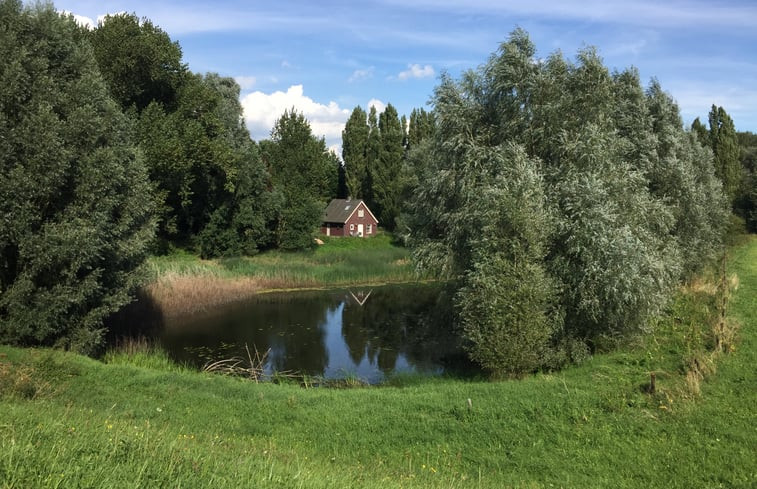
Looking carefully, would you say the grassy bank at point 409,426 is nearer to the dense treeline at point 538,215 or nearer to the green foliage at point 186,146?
the dense treeline at point 538,215

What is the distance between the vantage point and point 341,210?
202 feet

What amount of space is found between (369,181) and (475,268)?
5220 centimetres

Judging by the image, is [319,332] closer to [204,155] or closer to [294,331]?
[294,331]

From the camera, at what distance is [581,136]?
16.9 meters

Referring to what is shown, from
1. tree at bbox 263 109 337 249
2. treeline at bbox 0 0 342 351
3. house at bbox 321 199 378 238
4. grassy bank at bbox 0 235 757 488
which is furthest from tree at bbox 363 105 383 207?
grassy bank at bbox 0 235 757 488

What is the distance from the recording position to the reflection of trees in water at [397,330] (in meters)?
20.2

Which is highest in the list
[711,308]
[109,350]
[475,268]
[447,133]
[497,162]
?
[447,133]

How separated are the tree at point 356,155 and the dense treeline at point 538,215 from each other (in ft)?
154

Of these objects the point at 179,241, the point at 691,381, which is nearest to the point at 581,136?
the point at 691,381

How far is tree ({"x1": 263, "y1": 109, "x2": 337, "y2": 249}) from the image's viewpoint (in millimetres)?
46906

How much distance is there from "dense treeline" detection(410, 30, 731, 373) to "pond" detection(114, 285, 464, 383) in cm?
354

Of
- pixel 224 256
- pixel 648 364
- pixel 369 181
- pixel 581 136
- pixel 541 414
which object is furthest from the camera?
pixel 369 181

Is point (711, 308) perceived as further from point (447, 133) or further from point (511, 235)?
point (447, 133)

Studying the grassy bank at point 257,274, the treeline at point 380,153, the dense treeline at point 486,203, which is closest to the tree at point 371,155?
the treeline at point 380,153
